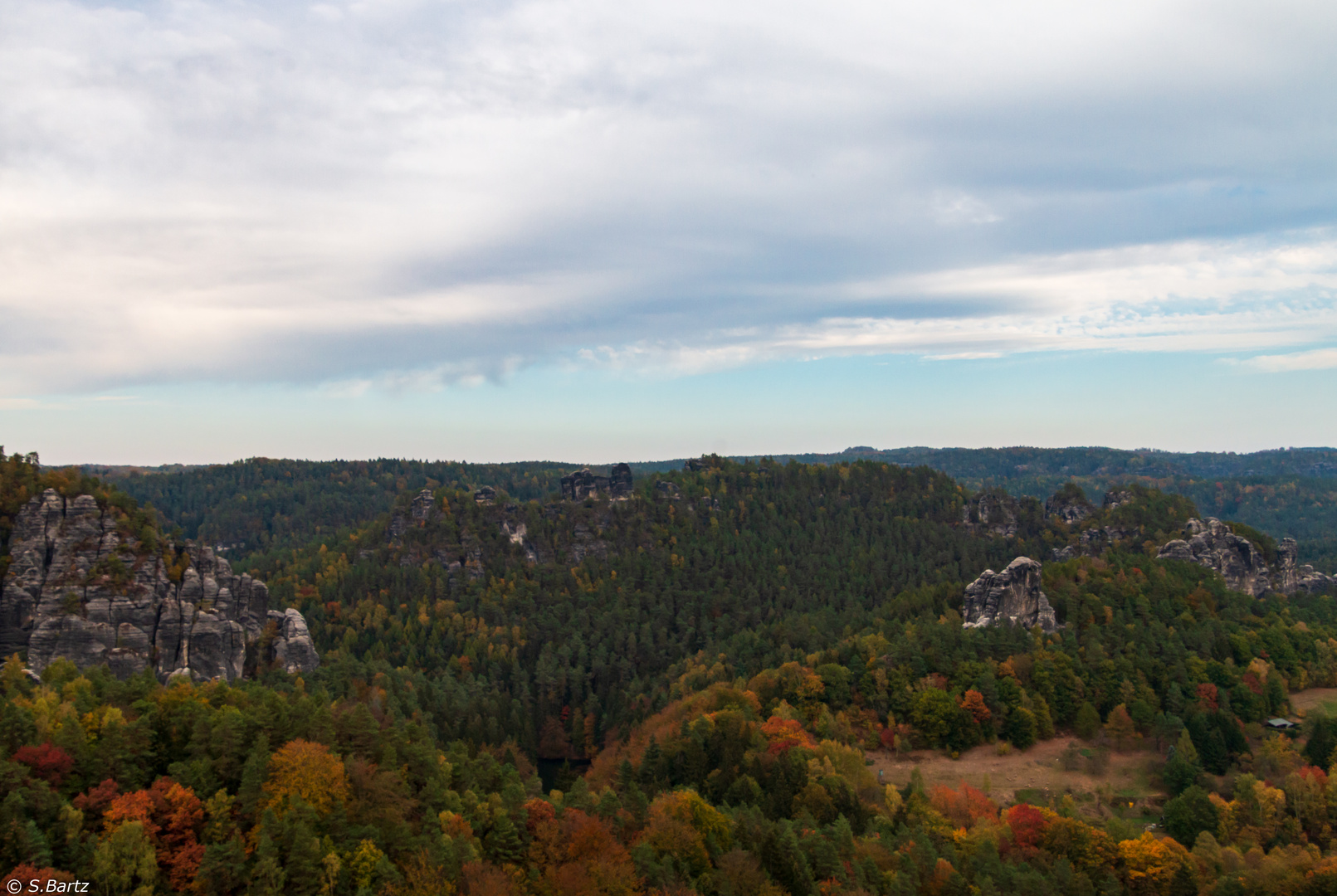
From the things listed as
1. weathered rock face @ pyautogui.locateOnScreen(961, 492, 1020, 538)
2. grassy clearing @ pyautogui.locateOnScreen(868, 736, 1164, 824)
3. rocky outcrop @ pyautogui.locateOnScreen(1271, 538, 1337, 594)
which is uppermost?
weathered rock face @ pyautogui.locateOnScreen(961, 492, 1020, 538)

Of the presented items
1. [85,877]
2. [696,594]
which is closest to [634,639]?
[696,594]

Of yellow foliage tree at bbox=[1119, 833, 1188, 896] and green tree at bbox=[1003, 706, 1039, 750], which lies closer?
yellow foliage tree at bbox=[1119, 833, 1188, 896]

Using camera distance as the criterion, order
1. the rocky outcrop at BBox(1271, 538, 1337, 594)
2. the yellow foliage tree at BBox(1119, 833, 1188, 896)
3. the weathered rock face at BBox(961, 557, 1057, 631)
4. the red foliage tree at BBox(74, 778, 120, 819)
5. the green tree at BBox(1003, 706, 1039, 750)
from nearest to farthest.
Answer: the red foliage tree at BBox(74, 778, 120, 819) → the yellow foliage tree at BBox(1119, 833, 1188, 896) → the green tree at BBox(1003, 706, 1039, 750) → the weathered rock face at BBox(961, 557, 1057, 631) → the rocky outcrop at BBox(1271, 538, 1337, 594)

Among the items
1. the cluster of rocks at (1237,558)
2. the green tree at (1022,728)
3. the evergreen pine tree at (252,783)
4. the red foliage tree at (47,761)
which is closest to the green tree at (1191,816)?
the green tree at (1022,728)

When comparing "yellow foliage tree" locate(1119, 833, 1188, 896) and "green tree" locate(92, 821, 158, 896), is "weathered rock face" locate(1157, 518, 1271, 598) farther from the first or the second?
"green tree" locate(92, 821, 158, 896)

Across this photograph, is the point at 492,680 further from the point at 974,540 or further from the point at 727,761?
the point at 974,540

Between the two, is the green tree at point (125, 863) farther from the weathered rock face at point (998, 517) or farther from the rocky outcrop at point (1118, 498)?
the rocky outcrop at point (1118, 498)

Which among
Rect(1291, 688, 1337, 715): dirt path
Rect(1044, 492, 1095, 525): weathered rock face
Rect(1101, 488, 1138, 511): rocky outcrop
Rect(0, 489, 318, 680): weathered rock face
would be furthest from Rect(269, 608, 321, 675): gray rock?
Rect(1101, 488, 1138, 511): rocky outcrop
